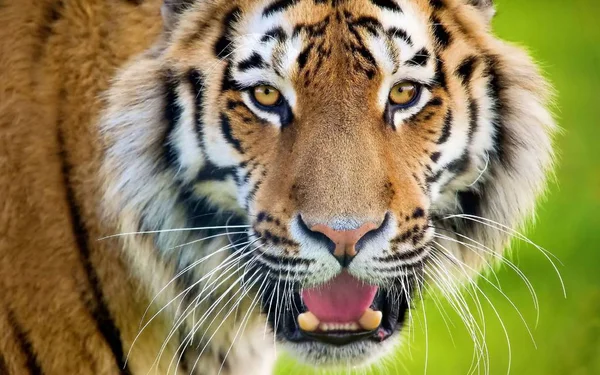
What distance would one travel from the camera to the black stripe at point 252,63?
137cm

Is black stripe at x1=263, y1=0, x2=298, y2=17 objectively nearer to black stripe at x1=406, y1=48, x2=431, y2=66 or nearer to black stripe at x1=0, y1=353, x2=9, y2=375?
black stripe at x1=406, y1=48, x2=431, y2=66

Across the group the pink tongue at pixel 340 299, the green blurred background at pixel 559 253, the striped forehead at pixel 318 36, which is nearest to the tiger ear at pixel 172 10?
the striped forehead at pixel 318 36

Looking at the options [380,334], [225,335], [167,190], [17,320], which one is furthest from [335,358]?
[17,320]

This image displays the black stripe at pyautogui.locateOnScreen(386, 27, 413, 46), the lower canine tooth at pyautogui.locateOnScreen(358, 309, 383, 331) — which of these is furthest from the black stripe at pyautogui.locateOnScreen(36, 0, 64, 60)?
the lower canine tooth at pyautogui.locateOnScreen(358, 309, 383, 331)

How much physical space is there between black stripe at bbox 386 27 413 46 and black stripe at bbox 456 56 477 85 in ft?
0.33

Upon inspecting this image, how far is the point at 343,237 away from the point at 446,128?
0.26 meters

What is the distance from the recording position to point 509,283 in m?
2.67

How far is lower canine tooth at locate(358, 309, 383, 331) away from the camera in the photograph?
1.40 meters

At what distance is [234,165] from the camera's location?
4.61 ft

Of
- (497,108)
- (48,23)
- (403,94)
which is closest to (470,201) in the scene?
(497,108)

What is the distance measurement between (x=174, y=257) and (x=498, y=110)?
52cm

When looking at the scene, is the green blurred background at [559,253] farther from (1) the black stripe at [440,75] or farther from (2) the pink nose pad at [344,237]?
(2) the pink nose pad at [344,237]

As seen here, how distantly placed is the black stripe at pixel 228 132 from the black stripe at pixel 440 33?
0.30 m

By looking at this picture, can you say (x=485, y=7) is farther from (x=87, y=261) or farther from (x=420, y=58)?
(x=87, y=261)
